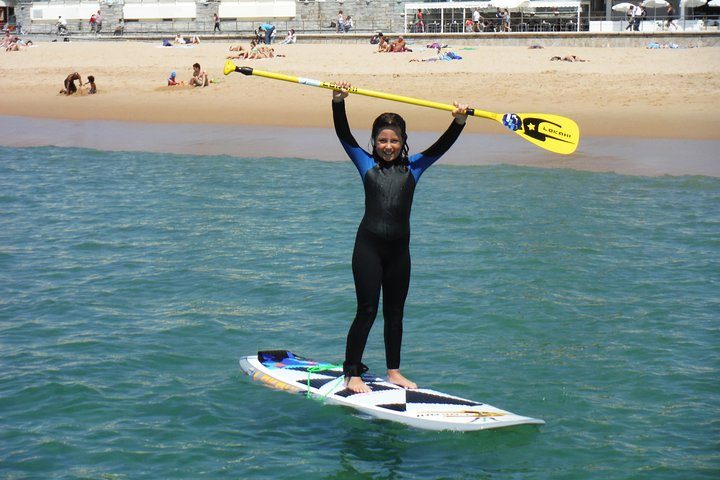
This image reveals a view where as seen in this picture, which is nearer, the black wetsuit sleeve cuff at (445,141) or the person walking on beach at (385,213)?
the person walking on beach at (385,213)

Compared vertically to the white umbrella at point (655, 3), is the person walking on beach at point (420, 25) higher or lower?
lower

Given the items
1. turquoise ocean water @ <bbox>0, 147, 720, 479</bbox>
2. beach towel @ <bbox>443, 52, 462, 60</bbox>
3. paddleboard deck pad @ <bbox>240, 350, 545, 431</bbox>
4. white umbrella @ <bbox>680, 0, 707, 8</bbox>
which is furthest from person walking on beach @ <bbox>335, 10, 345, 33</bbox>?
paddleboard deck pad @ <bbox>240, 350, 545, 431</bbox>

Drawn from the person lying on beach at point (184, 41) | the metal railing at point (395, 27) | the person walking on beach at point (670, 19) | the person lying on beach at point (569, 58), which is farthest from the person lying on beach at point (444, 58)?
the person lying on beach at point (184, 41)

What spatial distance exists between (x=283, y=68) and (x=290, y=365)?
2223 cm

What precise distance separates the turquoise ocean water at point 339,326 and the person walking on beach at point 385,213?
2.66 feet

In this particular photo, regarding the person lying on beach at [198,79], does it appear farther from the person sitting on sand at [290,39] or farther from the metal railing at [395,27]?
the metal railing at [395,27]

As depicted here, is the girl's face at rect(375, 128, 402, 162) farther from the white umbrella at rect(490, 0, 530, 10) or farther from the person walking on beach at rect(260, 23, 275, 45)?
the white umbrella at rect(490, 0, 530, 10)

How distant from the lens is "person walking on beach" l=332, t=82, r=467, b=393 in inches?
Answer: 250

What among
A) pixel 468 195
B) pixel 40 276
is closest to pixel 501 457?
pixel 40 276

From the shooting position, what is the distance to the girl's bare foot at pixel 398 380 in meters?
6.80

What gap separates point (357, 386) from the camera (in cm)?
670

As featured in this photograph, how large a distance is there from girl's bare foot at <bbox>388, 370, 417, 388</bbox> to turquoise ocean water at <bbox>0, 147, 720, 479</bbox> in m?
0.31

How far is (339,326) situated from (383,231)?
2697mm

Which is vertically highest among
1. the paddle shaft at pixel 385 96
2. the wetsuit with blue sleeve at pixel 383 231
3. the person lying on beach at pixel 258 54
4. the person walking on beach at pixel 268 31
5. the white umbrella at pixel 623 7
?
the white umbrella at pixel 623 7
